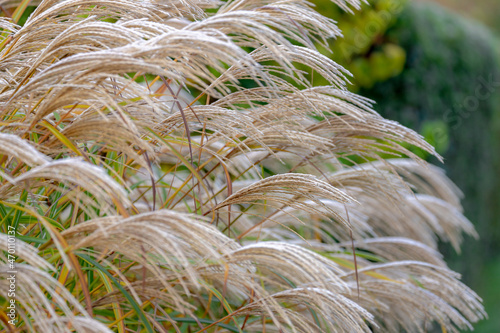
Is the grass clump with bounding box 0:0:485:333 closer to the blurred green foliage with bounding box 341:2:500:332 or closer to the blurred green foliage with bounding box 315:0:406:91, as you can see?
the blurred green foliage with bounding box 315:0:406:91

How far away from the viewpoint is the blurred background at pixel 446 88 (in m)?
2.96

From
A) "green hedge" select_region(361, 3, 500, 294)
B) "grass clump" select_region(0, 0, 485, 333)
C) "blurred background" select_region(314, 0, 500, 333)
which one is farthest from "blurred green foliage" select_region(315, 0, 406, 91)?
"grass clump" select_region(0, 0, 485, 333)

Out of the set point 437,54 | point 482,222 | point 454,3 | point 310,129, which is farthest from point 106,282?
point 454,3

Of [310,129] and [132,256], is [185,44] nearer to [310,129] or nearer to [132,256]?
[132,256]

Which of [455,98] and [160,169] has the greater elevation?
[455,98]

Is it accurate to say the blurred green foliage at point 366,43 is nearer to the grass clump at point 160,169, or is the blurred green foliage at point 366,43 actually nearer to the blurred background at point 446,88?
the blurred background at point 446,88

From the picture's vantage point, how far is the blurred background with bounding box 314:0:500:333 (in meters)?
2.96

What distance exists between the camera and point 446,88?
13.3 feet

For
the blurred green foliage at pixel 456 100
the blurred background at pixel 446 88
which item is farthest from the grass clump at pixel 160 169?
the blurred green foliage at pixel 456 100

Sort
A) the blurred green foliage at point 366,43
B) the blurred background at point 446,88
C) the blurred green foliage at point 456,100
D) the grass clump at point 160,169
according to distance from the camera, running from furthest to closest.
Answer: the blurred green foliage at point 456,100 < the blurred background at point 446,88 < the blurred green foliage at point 366,43 < the grass clump at point 160,169

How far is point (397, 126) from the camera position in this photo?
1.11 meters

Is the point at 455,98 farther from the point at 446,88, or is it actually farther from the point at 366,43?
the point at 366,43

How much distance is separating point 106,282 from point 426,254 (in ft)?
3.58

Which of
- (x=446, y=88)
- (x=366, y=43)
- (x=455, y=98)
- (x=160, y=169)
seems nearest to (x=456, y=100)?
(x=455, y=98)
